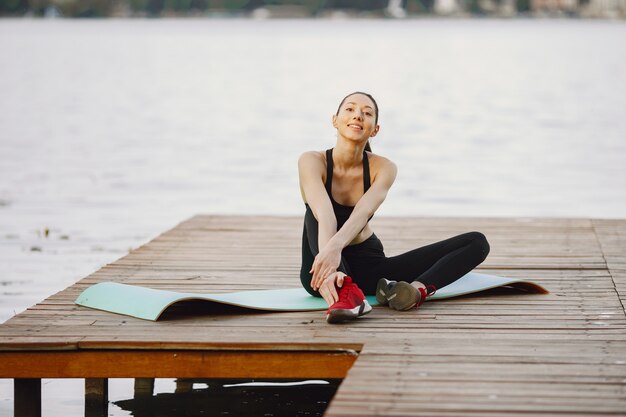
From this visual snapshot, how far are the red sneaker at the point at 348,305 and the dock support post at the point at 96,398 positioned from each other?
1.29 m

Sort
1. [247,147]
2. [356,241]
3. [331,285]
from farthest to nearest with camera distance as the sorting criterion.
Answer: [247,147] < [356,241] < [331,285]

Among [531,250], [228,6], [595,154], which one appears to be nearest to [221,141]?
[595,154]

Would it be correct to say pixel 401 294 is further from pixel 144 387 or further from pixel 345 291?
pixel 144 387

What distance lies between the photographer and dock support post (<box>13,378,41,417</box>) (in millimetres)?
4934

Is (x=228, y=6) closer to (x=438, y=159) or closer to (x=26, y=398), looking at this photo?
(x=438, y=159)

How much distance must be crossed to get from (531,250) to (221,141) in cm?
1631

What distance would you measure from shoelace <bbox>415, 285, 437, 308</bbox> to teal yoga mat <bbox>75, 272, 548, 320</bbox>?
0.33 ft

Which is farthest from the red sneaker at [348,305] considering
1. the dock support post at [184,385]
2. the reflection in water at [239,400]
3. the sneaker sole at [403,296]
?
the dock support post at [184,385]

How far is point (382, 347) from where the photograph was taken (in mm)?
4648

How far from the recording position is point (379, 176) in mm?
5473

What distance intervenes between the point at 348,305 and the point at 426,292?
1.85ft

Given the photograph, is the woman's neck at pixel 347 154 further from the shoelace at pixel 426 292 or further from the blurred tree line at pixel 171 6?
the blurred tree line at pixel 171 6

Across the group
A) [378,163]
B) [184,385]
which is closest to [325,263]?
[378,163]

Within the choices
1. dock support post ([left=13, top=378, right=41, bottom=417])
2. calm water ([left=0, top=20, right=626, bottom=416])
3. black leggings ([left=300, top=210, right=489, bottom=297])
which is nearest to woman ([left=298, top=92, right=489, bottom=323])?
black leggings ([left=300, top=210, right=489, bottom=297])
